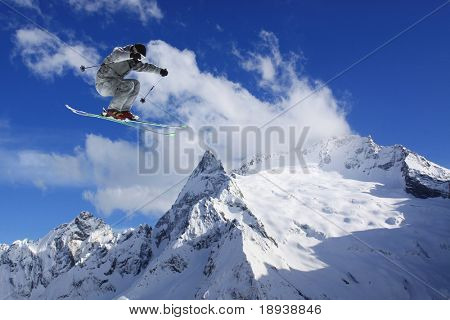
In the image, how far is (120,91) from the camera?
26.7 meters

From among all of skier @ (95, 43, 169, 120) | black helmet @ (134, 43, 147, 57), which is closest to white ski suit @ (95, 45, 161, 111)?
skier @ (95, 43, 169, 120)

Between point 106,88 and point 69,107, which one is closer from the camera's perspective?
point 106,88

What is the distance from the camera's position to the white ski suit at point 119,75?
953 inches

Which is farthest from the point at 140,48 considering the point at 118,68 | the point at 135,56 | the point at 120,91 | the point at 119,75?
the point at 120,91

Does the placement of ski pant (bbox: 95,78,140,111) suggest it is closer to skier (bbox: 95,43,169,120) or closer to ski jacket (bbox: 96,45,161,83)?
skier (bbox: 95,43,169,120)

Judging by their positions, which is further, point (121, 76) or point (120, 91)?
point (120, 91)

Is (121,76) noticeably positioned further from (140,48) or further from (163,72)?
(140,48)

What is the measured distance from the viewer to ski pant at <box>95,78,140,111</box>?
25.8 m

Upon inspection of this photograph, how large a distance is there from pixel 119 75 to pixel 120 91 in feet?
4.40

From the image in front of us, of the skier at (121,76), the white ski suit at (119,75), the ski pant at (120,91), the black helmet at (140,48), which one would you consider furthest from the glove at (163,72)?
the ski pant at (120,91)
